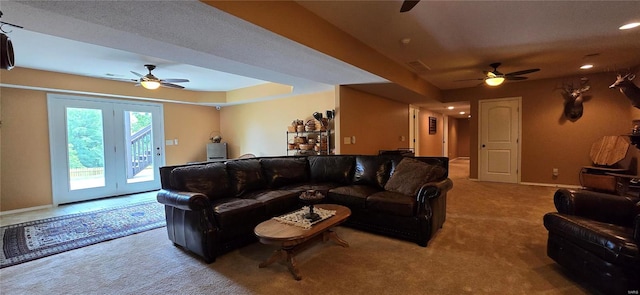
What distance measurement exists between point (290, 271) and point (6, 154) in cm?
543

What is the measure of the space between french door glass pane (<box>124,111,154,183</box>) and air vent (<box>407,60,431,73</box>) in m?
5.83

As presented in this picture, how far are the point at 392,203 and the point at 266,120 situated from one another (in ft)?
14.8

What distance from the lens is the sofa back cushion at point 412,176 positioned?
301cm

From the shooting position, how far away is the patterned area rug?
275cm

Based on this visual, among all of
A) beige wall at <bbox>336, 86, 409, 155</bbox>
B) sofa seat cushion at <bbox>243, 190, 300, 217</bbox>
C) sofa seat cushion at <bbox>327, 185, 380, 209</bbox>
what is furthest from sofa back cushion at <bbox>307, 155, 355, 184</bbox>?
sofa seat cushion at <bbox>243, 190, 300, 217</bbox>

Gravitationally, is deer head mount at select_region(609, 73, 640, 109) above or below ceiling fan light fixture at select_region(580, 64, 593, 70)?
below

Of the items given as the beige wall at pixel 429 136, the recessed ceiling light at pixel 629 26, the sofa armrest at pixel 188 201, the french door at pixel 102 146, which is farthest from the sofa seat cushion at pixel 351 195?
the beige wall at pixel 429 136

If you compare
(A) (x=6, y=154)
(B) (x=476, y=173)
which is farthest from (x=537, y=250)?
(A) (x=6, y=154)

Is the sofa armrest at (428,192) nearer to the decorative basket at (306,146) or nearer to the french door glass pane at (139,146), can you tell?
the decorative basket at (306,146)

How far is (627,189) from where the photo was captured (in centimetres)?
388

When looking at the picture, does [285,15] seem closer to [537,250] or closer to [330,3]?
[330,3]

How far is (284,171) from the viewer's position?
386 cm

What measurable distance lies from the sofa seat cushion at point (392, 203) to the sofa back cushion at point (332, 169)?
853 millimetres

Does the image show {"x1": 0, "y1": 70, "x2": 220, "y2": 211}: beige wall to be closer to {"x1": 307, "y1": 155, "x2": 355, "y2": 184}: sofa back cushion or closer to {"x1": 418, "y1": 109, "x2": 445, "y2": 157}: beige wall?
{"x1": 307, "y1": 155, "x2": 355, "y2": 184}: sofa back cushion
